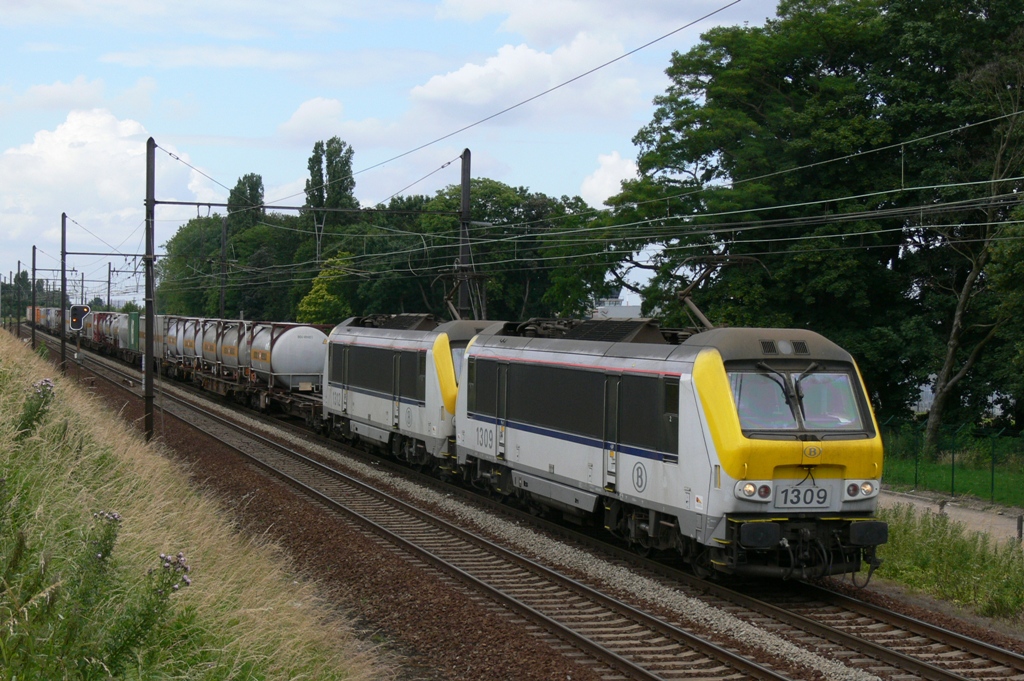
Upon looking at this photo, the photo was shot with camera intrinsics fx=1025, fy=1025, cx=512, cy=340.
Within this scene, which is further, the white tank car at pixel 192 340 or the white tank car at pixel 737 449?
the white tank car at pixel 192 340

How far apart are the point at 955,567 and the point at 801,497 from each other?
10.2 feet

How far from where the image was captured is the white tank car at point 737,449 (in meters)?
11.1

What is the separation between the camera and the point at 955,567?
12.9 metres

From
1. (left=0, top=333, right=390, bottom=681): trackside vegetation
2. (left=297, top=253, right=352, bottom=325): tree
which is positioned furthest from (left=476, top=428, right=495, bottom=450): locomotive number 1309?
(left=297, top=253, right=352, bottom=325): tree

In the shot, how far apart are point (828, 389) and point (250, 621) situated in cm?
703

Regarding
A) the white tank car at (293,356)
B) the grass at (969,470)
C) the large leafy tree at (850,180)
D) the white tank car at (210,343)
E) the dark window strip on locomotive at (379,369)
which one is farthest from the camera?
the white tank car at (210,343)

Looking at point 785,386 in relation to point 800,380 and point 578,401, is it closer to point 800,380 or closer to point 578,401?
point 800,380

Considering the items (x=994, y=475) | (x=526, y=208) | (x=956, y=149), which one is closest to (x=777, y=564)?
(x=994, y=475)

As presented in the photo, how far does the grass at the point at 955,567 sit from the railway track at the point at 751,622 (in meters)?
1.56

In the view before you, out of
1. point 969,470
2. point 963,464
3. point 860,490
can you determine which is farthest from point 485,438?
point 963,464

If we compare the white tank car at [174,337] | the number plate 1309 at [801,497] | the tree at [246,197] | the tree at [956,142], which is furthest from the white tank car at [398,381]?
the tree at [246,197]

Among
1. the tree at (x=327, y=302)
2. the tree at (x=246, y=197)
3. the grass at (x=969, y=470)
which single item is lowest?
the grass at (x=969, y=470)

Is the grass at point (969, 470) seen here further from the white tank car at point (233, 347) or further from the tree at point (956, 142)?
the white tank car at point (233, 347)

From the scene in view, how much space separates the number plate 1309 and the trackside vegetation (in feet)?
15.4
